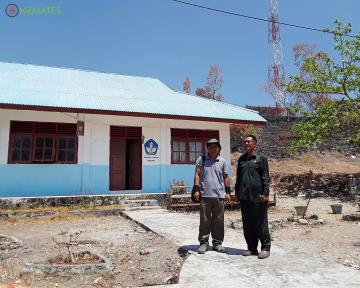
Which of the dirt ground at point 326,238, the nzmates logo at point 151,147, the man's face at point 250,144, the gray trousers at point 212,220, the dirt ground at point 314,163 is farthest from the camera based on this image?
the dirt ground at point 314,163

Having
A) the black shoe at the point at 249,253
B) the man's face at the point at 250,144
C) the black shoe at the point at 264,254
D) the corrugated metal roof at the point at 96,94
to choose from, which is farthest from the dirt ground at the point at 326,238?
the corrugated metal roof at the point at 96,94

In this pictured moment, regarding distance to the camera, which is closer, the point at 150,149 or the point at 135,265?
the point at 135,265

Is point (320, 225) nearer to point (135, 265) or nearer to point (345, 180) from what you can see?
point (135, 265)

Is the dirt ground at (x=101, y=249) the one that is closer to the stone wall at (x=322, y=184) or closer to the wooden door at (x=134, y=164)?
the wooden door at (x=134, y=164)

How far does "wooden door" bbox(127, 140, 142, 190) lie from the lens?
1260cm

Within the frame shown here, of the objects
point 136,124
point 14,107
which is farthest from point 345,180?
point 14,107

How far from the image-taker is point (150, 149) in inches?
489

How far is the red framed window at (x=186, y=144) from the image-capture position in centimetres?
1287

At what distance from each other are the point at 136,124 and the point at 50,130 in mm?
2814

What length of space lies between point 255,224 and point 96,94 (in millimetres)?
8573

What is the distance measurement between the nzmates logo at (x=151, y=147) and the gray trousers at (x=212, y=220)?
280 inches

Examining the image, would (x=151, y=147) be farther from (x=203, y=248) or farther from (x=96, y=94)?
A: (x=203, y=248)

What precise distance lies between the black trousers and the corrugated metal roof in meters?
6.83

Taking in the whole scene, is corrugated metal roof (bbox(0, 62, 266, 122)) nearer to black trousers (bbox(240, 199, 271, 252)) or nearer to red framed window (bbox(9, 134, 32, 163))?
red framed window (bbox(9, 134, 32, 163))
